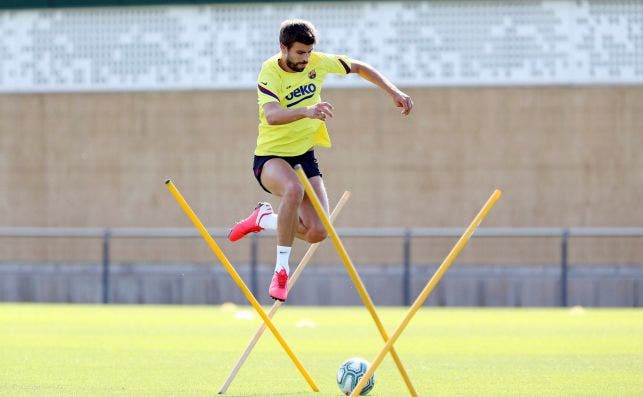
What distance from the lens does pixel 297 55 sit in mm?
10586

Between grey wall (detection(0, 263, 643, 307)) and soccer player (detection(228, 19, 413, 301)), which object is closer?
soccer player (detection(228, 19, 413, 301))

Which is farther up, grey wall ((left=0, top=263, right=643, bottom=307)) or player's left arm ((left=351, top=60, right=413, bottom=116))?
player's left arm ((left=351, top=60, right=413, bottom=116))

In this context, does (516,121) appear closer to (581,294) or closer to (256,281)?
(581,294)

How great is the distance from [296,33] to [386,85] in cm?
80

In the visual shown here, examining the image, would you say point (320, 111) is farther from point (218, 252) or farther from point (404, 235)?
point (404, 235)

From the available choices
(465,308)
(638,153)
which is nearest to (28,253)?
(465,308)

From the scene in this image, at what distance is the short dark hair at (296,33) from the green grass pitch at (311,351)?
2413 mm

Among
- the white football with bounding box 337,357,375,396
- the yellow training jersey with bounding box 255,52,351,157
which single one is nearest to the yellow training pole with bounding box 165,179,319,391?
the white football with bounding box 337,357,375,396

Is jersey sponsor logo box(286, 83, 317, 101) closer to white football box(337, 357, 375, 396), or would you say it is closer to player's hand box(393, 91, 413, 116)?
player's hand box(393, 91, 413, 116)

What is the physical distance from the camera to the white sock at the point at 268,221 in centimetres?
1135

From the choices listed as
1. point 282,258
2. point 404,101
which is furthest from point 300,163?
point 404,101

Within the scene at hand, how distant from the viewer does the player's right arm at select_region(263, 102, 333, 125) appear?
30.3 ft

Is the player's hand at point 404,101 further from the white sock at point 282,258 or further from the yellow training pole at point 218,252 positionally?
the yellow training pole at point 218,252

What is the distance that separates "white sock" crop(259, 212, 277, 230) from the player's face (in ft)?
4.11
